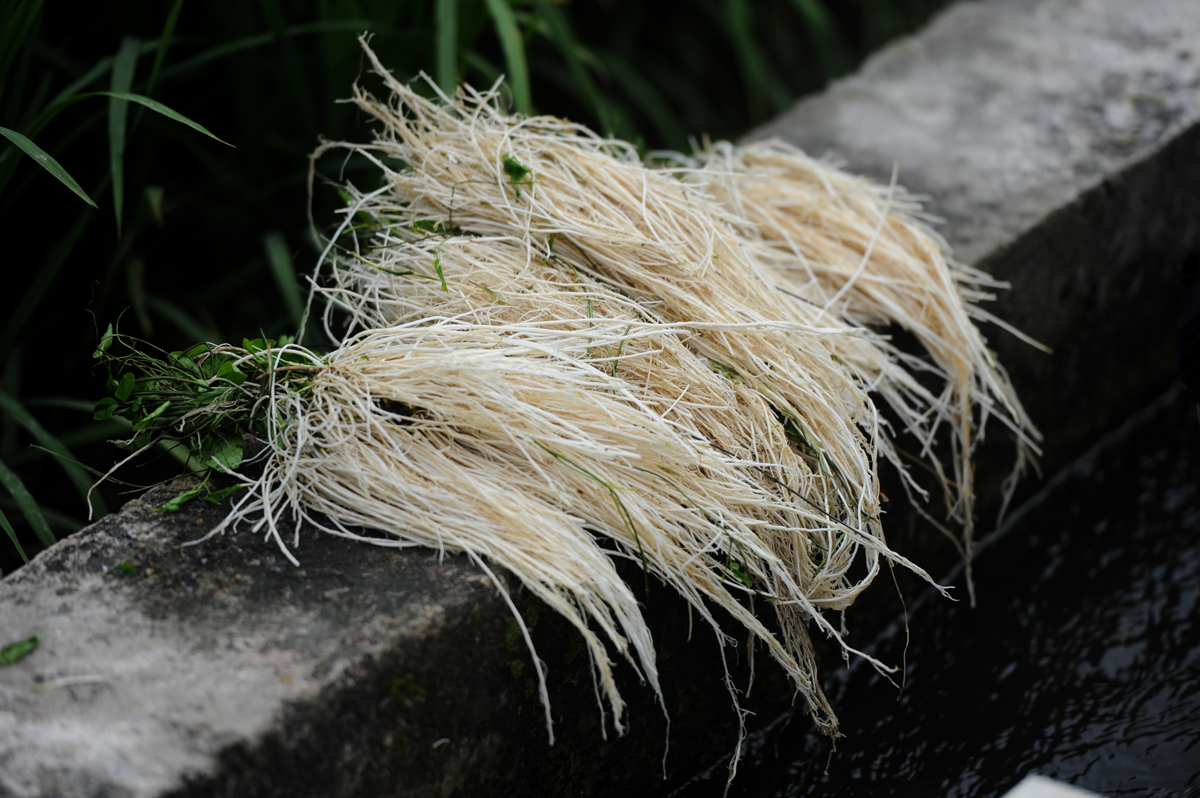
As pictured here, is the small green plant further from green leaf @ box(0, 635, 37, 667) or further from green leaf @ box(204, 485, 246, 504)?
green leaf @ box(0, 635, 37, 667)

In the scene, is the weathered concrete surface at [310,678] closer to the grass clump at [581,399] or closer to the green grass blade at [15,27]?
the grass clump at [581,399]

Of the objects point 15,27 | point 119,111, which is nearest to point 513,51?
point 119,111

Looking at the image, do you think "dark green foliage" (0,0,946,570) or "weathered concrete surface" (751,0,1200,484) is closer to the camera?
"dark green foliage" (0,0,946,570)

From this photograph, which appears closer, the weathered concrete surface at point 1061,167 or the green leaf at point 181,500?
the green leaf at point 181,500

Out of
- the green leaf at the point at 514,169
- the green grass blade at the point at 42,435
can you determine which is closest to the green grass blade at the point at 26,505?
the green grass blade at the point at 42,435

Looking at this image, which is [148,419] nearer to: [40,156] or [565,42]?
[40,156]

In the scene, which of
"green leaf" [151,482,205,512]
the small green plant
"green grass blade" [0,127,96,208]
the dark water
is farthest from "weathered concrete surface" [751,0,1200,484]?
"green grass blade" [0,127,96,208]

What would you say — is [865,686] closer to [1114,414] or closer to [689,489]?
[689,489]
